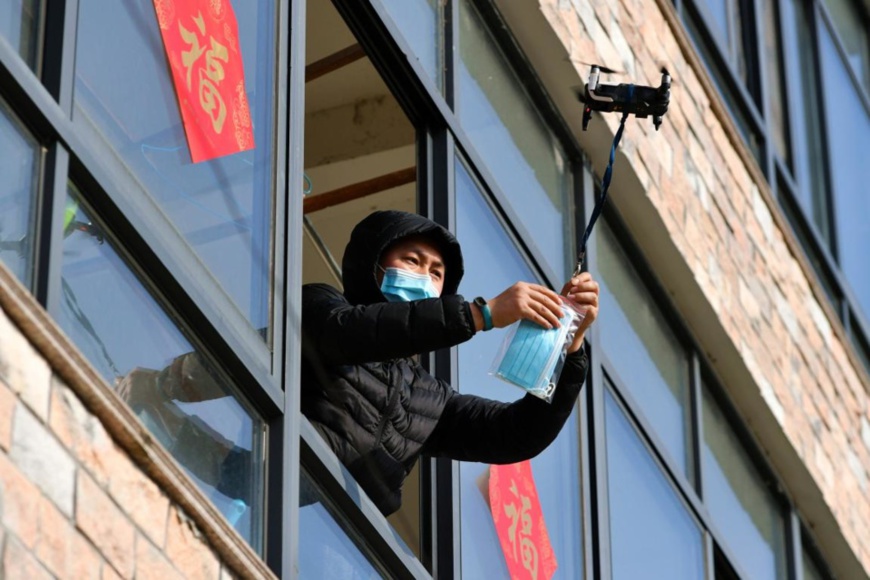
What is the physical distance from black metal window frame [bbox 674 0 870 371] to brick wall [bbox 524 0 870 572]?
396 mm

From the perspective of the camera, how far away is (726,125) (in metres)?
12.5

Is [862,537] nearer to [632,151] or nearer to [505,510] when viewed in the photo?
[632,151]

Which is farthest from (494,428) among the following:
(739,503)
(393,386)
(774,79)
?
(774,79)

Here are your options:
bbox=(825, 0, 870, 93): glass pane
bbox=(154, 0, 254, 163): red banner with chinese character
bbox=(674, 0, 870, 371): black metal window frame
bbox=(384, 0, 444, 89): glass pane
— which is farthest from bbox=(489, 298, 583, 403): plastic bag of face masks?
bbox=(825, 0, 870, 93): glass pane

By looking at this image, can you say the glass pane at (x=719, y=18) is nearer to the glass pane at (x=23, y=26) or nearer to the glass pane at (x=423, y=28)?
the glass pane at (x=423, y=28)

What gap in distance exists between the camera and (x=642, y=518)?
10.4 metres

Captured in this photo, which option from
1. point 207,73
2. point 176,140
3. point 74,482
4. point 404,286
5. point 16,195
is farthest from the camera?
point 404,286

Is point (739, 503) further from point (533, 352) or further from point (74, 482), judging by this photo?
point (74, 482)

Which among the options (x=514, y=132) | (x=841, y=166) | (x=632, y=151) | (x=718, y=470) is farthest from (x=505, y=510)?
(x=841, y=166)

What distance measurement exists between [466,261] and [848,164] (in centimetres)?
702

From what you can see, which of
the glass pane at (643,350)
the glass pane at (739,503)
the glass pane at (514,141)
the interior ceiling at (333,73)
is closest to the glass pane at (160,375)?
the glass pane at (514,141)

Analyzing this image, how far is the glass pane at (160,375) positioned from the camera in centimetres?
593

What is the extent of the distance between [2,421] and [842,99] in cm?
1109

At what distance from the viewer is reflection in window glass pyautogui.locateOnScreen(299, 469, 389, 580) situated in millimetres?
6863
